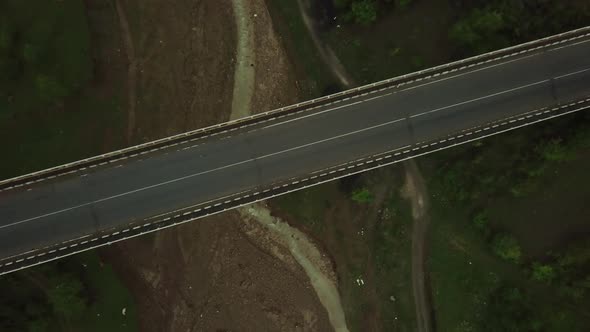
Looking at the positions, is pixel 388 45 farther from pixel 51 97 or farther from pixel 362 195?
pixel 51 97

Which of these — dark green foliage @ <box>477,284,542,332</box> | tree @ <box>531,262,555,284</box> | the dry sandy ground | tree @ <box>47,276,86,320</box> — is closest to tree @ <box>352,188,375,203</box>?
the dry sandy ground

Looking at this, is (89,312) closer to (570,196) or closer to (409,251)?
(409,251)

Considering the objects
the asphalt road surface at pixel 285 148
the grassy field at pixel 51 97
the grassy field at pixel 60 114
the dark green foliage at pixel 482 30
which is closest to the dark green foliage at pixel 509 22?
the dark green foliage at pixel 482 30

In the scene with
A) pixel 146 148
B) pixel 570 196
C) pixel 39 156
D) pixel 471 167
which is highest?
pixel 39 156

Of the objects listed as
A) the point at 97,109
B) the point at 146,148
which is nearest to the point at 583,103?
the point at 146,148

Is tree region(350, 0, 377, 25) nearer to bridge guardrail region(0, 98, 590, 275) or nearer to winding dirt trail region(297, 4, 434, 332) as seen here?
winding dirt trail region(297, 4, 434, 332)

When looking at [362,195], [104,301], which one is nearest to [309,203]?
[362,195]
